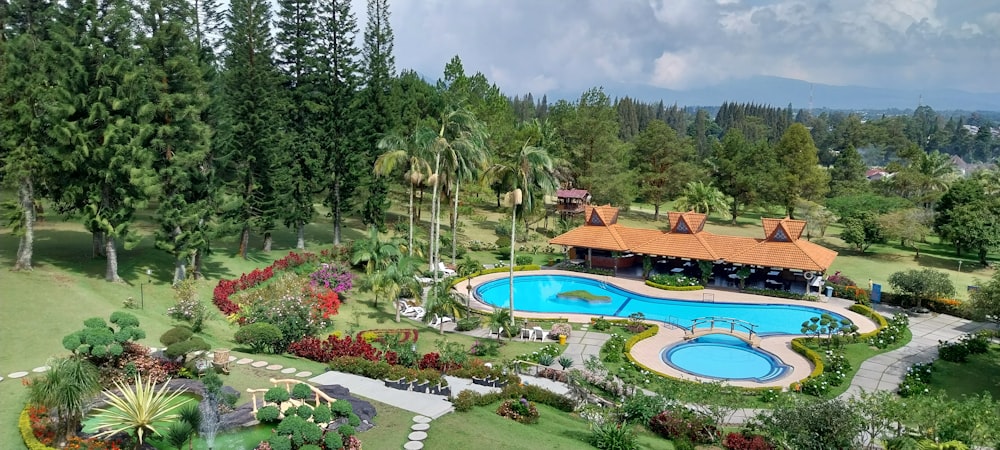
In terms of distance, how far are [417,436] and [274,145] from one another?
21.5 metres

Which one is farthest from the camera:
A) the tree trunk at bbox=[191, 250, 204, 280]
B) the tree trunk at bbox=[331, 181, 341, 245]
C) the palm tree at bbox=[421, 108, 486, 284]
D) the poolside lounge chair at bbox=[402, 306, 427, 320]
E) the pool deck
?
the tree trunk at bbox=[331, 181, 341, 245]

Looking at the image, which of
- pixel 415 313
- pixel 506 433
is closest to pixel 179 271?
pixel 415 313

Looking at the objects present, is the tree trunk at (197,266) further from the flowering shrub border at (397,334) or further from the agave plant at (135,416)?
the agave plant at (135,416)

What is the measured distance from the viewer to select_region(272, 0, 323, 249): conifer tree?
112 feet

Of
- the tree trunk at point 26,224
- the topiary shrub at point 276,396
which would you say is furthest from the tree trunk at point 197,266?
the topiary shrub at point 276,396

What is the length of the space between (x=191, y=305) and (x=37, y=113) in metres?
9.62

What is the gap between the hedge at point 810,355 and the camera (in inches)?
859

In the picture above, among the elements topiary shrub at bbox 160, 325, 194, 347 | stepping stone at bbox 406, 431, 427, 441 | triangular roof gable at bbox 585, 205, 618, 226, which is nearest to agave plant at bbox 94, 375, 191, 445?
topiary shrub at bbox 160, 325, 194, 347

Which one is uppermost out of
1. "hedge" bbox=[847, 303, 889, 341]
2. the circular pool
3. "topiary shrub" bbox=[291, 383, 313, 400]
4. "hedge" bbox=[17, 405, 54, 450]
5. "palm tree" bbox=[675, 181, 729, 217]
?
"palm tree" bbox=[675, 181, 729, 217]

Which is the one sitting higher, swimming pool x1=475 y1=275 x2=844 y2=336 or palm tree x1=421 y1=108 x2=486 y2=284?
palm tree x1=421 y1=108 x2=486 y2=284

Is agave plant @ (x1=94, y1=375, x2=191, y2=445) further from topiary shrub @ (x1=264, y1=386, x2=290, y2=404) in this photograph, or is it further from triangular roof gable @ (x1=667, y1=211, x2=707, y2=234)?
triangular roof gable @ (x1=667, y1=211, x2=707, y2=234)

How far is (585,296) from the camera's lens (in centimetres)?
3259

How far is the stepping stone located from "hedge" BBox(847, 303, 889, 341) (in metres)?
19.4

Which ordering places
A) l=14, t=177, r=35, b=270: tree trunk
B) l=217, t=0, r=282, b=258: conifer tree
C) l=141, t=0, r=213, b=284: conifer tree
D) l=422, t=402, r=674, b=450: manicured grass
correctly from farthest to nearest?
l=217, t=0, r=282, b=258: conifer tree, l=141, t=0, r=213, b=284: conifer tree, l=14, t=177, r=35, b=270: tree trunk, l=422, t=402, r=674, b=450: manicured grass
